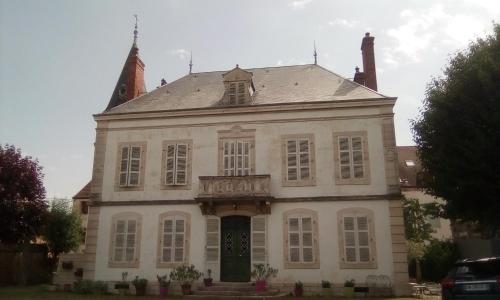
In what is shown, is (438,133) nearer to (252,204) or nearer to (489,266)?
(489,266)

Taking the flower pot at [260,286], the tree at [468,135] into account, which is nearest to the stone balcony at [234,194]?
the flower pot at [260,286]

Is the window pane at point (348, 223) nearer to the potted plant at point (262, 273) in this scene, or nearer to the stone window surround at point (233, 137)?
the potted plant at point (262, 273)

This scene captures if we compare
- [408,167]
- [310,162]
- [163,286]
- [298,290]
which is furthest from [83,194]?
[408,167]

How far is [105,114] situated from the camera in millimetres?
19391

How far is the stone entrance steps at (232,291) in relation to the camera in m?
15.3

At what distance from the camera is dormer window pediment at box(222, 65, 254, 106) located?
61.9ft

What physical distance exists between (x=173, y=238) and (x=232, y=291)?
3537mm

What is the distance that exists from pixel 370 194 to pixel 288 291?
4.99 m

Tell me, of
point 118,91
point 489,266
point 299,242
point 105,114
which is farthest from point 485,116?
point 118,91

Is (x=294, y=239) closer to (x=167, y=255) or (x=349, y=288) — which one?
(x=349, y=288)

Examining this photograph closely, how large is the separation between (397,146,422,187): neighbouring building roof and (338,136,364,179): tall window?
15823mm

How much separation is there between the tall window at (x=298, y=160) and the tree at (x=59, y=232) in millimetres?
13983

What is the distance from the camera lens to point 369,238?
1638 cm

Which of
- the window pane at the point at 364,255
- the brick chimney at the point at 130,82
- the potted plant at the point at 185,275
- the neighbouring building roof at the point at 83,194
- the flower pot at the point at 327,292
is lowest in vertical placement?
the flower pot at the point at 327,292
